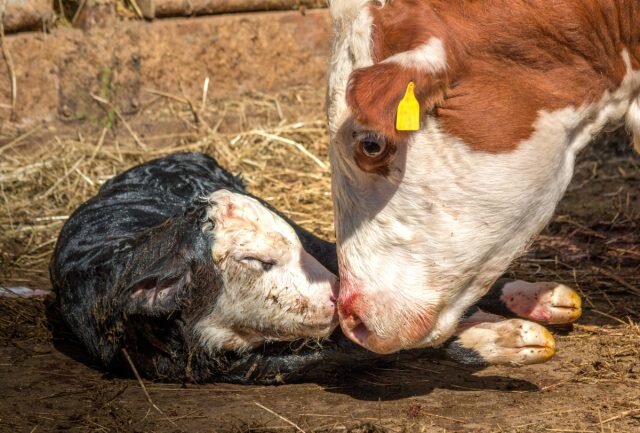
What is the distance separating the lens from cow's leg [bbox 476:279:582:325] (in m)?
4.28

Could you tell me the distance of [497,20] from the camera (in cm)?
331

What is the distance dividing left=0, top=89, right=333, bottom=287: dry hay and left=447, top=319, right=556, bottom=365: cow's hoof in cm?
191

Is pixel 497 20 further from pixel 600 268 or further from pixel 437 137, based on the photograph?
pixel 600 268

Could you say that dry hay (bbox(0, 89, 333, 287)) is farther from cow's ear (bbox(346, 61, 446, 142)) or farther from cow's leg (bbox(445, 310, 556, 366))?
cow's ear (bbox(346, 61, 446, 142))

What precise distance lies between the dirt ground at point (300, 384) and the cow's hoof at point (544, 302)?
13cm

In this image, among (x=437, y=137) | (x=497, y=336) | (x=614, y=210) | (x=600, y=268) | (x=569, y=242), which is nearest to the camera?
(x=437, y=137)

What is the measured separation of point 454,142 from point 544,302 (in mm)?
1301

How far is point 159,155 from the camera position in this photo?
6.81 m

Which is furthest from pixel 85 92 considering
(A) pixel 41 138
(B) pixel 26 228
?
(B) pixel 26 228

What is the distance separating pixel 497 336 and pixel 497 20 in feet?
4.15

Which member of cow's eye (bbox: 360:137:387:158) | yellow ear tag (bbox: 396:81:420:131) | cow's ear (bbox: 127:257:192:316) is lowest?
cow's ear (bbox: 127:257:192:316)

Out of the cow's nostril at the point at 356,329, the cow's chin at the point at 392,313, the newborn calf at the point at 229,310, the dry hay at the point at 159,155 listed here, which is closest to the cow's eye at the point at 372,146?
the cow's chin at the point at 392,313

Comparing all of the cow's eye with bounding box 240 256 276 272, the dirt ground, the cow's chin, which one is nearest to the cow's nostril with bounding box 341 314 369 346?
the cow's chin

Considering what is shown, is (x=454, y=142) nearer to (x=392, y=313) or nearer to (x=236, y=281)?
(x=392, y=313)
